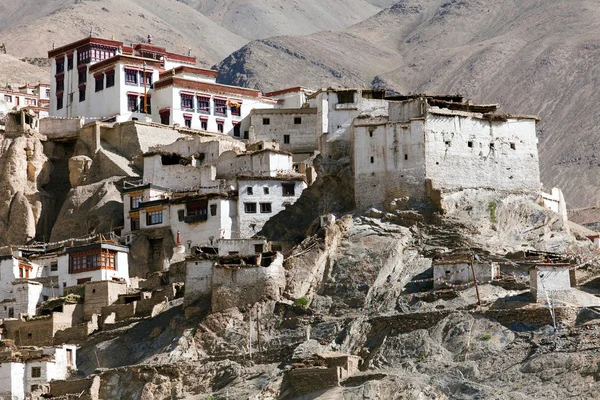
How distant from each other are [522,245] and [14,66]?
89054 mm

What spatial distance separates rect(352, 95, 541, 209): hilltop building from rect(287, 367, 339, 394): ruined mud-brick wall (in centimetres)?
1776

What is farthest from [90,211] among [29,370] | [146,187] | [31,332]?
[29,370]

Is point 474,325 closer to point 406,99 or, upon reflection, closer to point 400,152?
point 400,152

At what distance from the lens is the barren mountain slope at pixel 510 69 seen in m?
156

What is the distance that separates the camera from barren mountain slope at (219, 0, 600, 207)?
513ft

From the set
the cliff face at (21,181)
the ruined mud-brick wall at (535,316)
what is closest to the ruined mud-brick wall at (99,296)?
the cliff face at (21,181)

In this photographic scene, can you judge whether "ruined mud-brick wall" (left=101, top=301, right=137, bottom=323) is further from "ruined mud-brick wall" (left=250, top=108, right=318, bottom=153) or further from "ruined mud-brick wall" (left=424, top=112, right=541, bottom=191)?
"ruined mud-brick wall" (left=250, top=108, right=318, bottom=153)

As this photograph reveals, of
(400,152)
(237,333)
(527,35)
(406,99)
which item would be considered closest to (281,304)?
(237,333)

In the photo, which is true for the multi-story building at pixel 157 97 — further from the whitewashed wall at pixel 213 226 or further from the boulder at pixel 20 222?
the whitewashed wall at pixel 213 226

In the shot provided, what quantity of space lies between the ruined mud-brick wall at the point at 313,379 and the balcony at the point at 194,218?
20513mm

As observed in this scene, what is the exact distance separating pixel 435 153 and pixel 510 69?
99476 millimetres

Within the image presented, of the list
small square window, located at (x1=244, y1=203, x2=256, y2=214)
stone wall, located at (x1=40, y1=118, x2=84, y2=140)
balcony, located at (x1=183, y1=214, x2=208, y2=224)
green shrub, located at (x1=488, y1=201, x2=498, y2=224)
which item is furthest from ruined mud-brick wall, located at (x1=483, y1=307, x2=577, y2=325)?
stone wall, located at (x1=40, y1=118, x2=84, y2=140)

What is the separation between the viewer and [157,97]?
95.8 metres

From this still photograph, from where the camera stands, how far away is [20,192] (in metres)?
89.3
